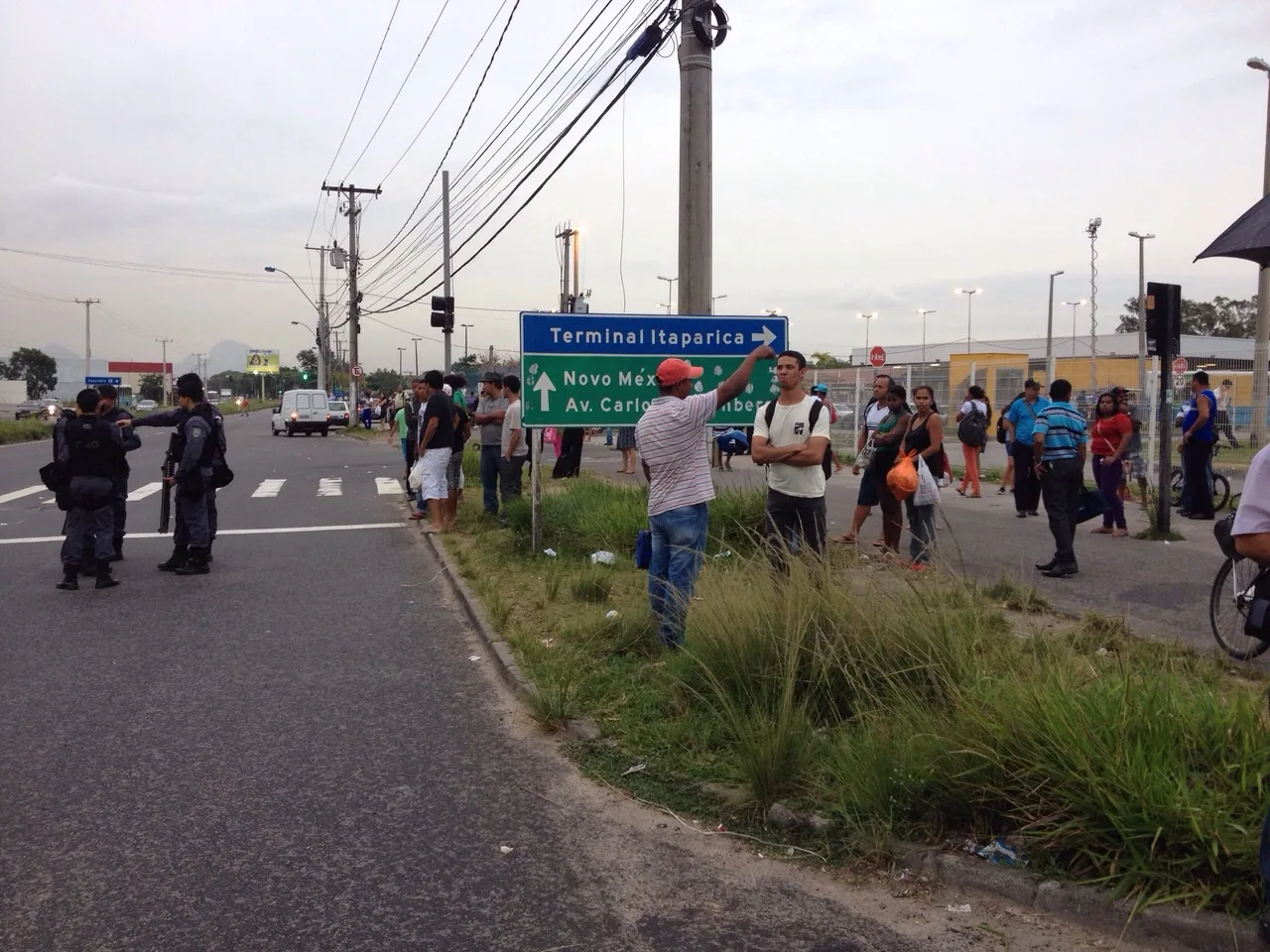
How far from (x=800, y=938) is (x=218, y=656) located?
4842 millimetres

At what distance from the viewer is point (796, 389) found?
7.20 m

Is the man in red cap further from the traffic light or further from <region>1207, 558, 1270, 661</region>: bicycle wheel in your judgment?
the traffic light

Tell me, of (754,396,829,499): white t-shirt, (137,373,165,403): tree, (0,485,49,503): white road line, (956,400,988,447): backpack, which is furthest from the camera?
(137,373,165,403): tree

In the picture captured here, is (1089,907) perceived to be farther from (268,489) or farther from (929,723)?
(268,489)

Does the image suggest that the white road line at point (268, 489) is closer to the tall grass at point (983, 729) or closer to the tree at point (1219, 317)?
the tall grass at point (983, 729)

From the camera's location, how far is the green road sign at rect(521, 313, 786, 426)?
9906 mm

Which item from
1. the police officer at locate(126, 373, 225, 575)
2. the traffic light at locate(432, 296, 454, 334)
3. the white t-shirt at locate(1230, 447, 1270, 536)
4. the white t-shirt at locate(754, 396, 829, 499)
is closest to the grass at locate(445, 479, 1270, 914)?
the white t-shirt at locate(754, 396, 829, 499)

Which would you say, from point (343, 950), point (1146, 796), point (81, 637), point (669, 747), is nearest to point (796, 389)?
point (669, 747)

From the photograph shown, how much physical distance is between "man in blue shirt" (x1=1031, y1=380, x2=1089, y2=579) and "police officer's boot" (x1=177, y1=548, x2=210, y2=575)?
299 inches

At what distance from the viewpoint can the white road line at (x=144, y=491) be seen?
1809 cm

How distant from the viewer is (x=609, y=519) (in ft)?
35.3

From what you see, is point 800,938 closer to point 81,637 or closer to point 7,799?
point 7,799

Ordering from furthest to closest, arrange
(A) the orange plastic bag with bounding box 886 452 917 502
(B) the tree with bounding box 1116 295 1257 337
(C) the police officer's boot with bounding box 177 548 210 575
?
(B) the tree with bounding box 1116 295 1257 337, (C) the police officer's boot with bounding box 177 548 210 575, (A) the orange plastic bag with bounding box 886 452 917 502

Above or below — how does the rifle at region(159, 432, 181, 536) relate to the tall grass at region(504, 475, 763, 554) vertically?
above
